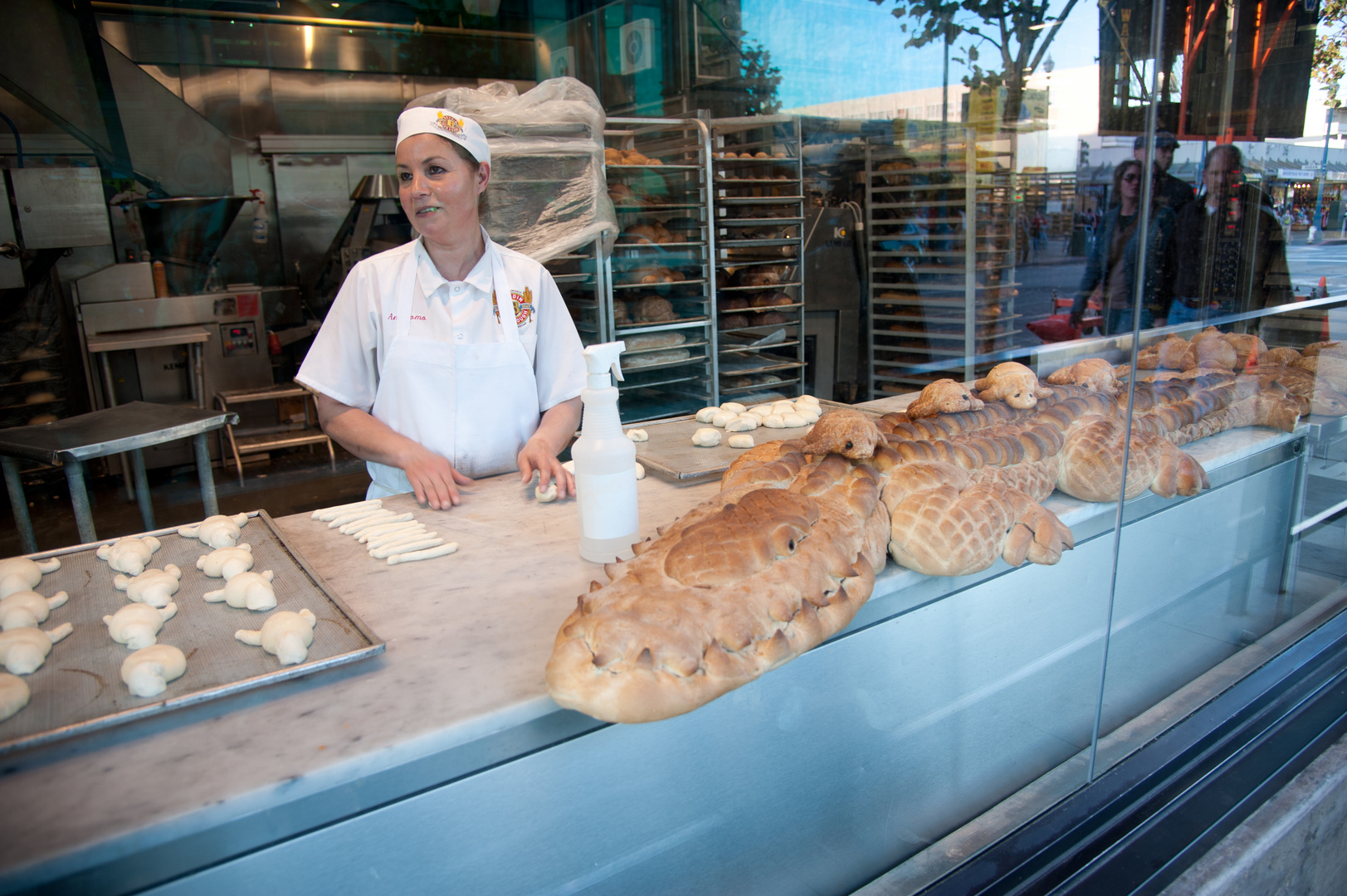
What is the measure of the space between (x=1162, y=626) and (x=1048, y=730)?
41 cm

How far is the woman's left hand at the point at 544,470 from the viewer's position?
70.4 inches

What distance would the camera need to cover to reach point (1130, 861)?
1406 millimetres

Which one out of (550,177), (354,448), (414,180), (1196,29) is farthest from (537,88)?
(1196,29)

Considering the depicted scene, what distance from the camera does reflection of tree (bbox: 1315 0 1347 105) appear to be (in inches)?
68.8

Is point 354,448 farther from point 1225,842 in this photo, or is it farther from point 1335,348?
point 1335,348

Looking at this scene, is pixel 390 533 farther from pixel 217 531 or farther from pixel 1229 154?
pixel 1229 154

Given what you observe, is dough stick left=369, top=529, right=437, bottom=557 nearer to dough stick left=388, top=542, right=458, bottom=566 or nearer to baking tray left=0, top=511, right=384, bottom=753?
dough stick left=388, top=542, right=458, bottom=566

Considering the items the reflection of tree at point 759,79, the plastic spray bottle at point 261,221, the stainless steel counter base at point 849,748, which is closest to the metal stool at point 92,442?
the stainless steel counter base at point 849,748

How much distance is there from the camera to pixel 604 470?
4.12 ft

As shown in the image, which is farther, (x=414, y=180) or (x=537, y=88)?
(x=537, y=88)

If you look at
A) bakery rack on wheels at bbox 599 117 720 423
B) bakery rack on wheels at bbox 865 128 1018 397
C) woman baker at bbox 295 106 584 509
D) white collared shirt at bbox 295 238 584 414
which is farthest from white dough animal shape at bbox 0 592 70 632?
bakery rack on wheels at bbox 865 128 1018 397

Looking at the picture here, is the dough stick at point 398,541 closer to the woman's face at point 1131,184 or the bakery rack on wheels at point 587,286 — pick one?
the woman's face at point 1131,184

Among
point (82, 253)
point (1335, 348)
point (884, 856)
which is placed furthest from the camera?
point (82, 253)

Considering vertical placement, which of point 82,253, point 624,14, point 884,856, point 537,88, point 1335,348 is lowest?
point 884,856
